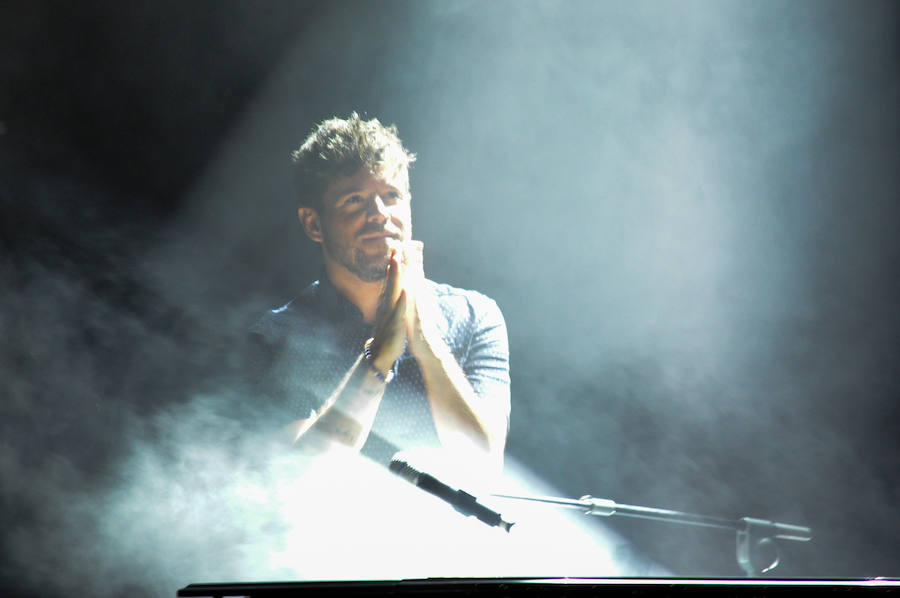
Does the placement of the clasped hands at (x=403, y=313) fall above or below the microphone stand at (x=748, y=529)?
above

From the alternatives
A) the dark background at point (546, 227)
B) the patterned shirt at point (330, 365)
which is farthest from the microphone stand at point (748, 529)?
the patterned shirt at point (330, 365)

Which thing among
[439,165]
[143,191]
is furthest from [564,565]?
[143,191]

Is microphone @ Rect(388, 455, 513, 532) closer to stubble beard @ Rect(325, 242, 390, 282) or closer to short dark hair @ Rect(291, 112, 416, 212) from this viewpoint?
stubble beard @ Rect(325, 242, 390, 282)

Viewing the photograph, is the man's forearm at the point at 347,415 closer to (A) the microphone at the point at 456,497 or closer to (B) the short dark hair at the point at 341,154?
(B) the short dark hair at the point at 341,154

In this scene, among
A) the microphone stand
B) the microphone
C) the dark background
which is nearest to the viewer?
the microphone

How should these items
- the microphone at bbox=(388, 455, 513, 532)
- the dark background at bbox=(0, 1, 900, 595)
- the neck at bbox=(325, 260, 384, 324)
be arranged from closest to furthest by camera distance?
the microphone at bbox=(388, 455, 513, 532), the dark background at bbox=(0, 1, 900, 595), the neck at bbox=(325, 260, 384, 324)

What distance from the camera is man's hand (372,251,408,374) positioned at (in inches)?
97.6

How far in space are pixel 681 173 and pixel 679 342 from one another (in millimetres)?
696

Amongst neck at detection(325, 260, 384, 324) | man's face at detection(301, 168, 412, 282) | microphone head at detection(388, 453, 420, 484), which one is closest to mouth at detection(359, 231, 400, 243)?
man's face at detection(301, 168, 412, 282)

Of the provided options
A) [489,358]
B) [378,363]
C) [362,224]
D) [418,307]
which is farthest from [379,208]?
[489,358]

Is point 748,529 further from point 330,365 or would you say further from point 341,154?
point 341,154

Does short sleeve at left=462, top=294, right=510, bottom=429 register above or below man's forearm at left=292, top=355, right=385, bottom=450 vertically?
above

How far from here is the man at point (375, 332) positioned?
2.42 meters

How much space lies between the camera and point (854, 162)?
3.31 meters
